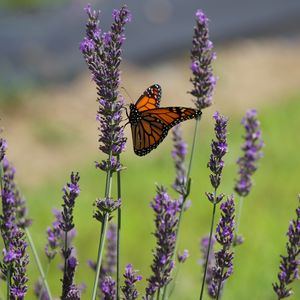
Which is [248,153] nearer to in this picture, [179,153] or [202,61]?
[179,153]

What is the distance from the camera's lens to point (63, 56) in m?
13.4

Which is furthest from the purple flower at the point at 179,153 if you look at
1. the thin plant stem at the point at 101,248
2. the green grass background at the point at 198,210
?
the green grass background at the point at 198,210

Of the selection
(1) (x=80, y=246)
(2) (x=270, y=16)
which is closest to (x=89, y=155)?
(1) (x=80, y=246)

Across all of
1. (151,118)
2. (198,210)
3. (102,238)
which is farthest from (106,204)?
(198,210)

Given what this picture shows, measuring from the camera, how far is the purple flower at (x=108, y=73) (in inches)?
89.8

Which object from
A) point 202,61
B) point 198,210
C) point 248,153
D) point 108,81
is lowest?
point 108,81

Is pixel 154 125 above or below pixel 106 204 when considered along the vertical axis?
above

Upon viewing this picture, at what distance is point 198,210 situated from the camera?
6.81m

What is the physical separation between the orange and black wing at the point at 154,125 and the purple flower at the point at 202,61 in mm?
94

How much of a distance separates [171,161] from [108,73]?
19.4ft

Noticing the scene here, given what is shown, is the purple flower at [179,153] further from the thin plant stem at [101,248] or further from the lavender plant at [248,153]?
the thin plant stem at [101,248]

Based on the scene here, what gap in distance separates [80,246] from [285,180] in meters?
2.35

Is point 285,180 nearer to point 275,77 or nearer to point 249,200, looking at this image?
point 249,200

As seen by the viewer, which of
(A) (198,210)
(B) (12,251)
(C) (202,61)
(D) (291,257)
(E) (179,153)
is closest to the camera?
(B) (12,251)
